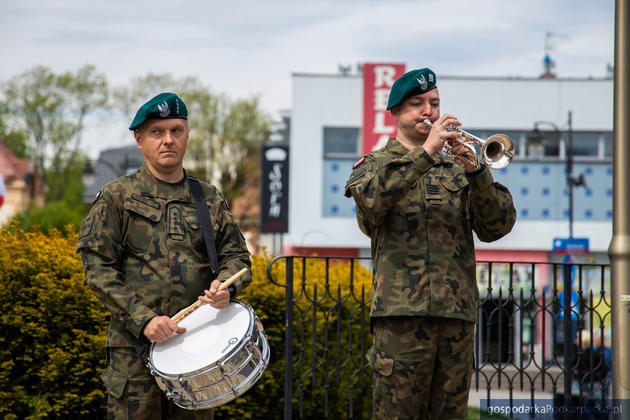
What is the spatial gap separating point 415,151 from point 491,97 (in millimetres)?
27003

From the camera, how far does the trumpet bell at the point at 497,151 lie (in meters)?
3.79

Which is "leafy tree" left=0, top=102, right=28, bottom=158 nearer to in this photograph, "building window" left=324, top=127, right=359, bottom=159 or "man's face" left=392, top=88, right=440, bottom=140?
"building window" left=324, top=127, right=359, bottom=159

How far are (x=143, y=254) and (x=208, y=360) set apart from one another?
0.64m

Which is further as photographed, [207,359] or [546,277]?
[546,277]

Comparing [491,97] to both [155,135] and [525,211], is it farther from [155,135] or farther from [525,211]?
[155,135]

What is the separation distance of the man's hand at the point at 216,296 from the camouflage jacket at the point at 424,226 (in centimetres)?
69

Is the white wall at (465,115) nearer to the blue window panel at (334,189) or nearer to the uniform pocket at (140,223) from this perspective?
the blue window panel at (334,189)

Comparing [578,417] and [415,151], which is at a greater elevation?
[415,151]

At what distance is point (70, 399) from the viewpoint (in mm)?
5855

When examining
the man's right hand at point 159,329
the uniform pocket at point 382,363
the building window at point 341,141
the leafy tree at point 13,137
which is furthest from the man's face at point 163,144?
the leafy tree at point 13,137

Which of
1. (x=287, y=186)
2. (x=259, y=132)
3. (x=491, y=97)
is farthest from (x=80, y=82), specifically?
(x=491, y=97)

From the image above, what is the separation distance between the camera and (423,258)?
12.2 feet

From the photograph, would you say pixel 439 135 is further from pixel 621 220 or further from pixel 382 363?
pixel 621 220

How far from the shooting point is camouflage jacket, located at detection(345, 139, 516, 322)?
3594mm
